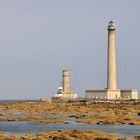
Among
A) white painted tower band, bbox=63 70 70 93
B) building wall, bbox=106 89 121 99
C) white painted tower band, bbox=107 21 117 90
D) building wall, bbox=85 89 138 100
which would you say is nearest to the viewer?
white painted tower band, bbox=107 21 117 90

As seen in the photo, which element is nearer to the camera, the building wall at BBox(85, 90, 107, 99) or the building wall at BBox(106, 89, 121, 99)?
the building wall at BBox(106, 89, 121, 99)

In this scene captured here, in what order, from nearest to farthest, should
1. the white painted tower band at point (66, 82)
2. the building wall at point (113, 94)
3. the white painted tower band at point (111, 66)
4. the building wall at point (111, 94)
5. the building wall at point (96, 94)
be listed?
the white painted tower band at point (111, 66) < the building wall at point (113, 94) < the building wall at point (111, 94) < the building wall at point (96, 94) < the white painted tower band at point (66, 82)

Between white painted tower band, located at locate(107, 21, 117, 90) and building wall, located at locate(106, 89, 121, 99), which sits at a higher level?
white painted tower band, located at locate(107, 21, 117, 90)

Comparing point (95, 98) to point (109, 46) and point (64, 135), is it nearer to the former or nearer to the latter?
point (109, 46)

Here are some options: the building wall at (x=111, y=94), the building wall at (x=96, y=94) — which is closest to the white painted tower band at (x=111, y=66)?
the building wall at (x=111, y=94)

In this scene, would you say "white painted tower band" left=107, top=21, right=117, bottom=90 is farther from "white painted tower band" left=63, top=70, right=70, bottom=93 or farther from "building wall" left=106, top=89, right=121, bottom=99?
"white painted tower band" left=63, top=70, right=70, bottom=93

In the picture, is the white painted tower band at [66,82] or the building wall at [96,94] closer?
the building wall at [96,94]

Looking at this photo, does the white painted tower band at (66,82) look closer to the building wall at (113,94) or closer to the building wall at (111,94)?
the building wall at (111,94)

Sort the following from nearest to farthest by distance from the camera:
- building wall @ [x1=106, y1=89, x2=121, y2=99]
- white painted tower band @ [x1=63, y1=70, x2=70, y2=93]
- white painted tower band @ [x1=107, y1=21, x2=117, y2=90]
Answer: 1. white painted tower band @ [x1=107, y1=21, x2=117, y2=90]
2. building wall @ [x1=106, y1=89, x2=121, y2=99]
3. white painted tower band @ [x1=63, y1=70, x2=70, y2=93]

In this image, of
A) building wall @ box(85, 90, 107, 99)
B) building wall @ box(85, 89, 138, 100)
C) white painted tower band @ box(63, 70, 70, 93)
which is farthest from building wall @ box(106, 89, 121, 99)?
white painted tower band @ box(63, 70, 70, 93)

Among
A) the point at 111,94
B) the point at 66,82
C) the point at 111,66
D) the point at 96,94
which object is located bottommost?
the point at 111,94

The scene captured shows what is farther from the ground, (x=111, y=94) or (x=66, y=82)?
(x=66, y=82)

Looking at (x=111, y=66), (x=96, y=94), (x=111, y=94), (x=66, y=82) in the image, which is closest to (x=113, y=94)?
(x=111, y=94)

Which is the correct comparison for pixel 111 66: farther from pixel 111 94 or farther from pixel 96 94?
Result: pixel 96 94
